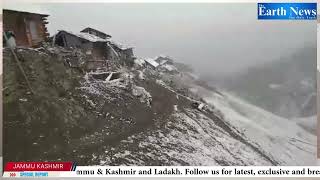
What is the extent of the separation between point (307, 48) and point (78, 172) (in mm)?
2178

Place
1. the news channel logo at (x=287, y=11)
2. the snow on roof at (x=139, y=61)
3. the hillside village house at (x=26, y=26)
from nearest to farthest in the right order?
the news channel logo at (x=287, y=11), the hillside village house at (x=26, y=26), the snow on roof at (x=139, y=61)

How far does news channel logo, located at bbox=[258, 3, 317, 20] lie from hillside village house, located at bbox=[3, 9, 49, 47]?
1854 millimetres

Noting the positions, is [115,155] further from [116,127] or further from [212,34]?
[212,34]

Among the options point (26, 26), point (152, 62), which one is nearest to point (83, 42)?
point (26, 26)

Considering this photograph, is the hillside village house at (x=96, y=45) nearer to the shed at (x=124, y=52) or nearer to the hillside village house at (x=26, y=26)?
the shed at (x=124, y=52)

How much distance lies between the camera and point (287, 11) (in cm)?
310

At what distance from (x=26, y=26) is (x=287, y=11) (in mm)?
2230

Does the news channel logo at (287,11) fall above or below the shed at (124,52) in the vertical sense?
above

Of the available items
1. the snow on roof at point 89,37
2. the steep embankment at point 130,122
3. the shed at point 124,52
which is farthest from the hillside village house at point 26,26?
the shed at point 124,52

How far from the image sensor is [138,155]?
3.16 metres

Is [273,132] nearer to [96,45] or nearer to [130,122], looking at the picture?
[130,122]

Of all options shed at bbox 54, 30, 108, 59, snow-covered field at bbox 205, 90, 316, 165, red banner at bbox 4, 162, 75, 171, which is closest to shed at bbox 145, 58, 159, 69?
shed at bbox 54, 30, 108, 59

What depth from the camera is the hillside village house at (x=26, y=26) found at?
126 inches

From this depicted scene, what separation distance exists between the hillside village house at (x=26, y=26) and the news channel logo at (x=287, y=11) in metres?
1.85
